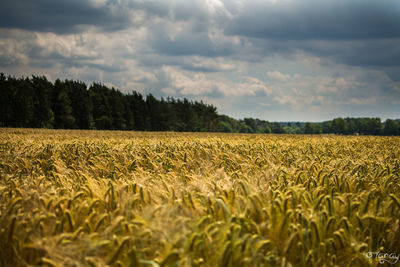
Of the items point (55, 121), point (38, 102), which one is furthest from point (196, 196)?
point (55, 121)

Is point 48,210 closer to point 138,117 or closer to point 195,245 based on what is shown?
point 195,245

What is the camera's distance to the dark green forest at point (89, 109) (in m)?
60.3

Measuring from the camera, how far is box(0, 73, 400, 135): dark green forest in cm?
6028

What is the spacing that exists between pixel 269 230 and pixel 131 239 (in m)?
1.11
